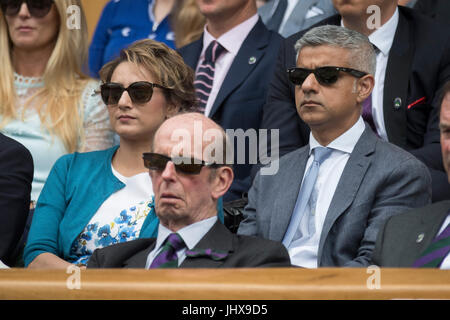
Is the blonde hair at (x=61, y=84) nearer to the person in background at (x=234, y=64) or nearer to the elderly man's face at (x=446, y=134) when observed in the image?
the person in background at (x=234, y=64)

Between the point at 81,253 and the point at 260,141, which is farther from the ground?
the point at 260,141

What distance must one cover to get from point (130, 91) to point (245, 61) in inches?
33.2

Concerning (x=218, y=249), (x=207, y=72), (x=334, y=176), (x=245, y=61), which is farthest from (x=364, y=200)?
(x=207, y=72)

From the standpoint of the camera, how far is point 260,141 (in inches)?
→ 142

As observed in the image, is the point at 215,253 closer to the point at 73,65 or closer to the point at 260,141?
the point at 260,141

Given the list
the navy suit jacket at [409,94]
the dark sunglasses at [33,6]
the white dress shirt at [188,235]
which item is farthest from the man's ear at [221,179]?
the dark sunglasses at [33,6]

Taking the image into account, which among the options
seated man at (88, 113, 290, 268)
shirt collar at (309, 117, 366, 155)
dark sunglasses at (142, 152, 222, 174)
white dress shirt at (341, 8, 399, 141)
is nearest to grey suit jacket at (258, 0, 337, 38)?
white dress shirt at (341, 8, 399, 141)

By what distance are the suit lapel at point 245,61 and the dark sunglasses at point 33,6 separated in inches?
34.0

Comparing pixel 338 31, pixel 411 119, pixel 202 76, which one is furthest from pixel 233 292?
pixel 202 76

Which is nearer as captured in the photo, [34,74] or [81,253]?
[81,253]

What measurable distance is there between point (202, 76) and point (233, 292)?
2.02 meters

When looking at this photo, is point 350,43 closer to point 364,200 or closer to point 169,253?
point 364,200

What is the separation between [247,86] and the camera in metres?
3.82

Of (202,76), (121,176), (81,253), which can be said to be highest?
(202,76)
